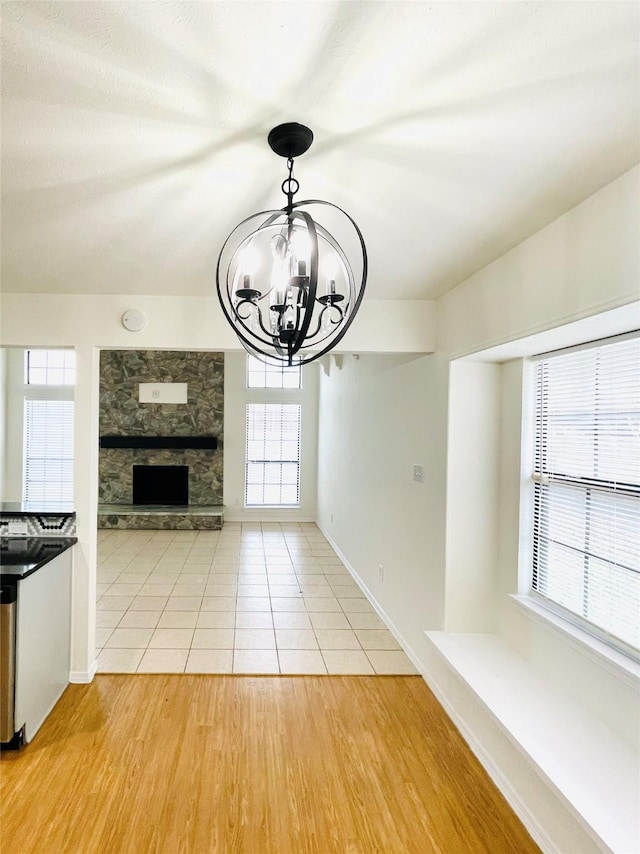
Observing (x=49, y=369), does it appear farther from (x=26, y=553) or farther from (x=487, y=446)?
(x=487, y=446)

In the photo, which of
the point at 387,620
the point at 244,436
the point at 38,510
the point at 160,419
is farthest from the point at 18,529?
the point at 244,436

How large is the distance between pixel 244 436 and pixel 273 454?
59cm

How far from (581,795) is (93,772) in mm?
2070

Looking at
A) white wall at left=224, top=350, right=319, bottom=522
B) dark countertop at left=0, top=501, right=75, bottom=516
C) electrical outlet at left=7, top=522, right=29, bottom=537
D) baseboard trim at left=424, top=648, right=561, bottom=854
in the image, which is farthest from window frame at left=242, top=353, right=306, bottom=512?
baseboard trim at left=424, top=648, right=561, bottom=854

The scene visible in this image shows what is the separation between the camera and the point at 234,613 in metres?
4.02

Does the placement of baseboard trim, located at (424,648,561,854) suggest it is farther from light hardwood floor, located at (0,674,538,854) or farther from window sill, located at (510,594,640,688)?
window sill, located at (510,594,640,688)

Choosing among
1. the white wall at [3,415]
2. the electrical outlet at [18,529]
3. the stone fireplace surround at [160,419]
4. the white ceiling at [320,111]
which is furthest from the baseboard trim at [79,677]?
the white wall at [3,415]

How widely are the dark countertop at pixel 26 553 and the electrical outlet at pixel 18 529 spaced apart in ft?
0.09

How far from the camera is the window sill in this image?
5.72ft

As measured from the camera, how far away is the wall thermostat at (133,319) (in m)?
2.93

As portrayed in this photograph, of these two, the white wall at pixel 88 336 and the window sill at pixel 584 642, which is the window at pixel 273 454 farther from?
the window sill at pixel 584 642

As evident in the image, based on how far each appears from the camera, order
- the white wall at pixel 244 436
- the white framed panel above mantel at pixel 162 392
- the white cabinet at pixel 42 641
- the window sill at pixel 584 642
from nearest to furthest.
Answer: the window sill at pixel 584 642 < the white cabinet at pixel 42 641 < the white framed panel above mantel at pixel 162 392 < the white wall at pixel 244 436

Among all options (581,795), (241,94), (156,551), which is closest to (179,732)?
(581,795)

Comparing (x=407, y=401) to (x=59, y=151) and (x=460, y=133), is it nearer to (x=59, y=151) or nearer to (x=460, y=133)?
(x=460, y=133)
